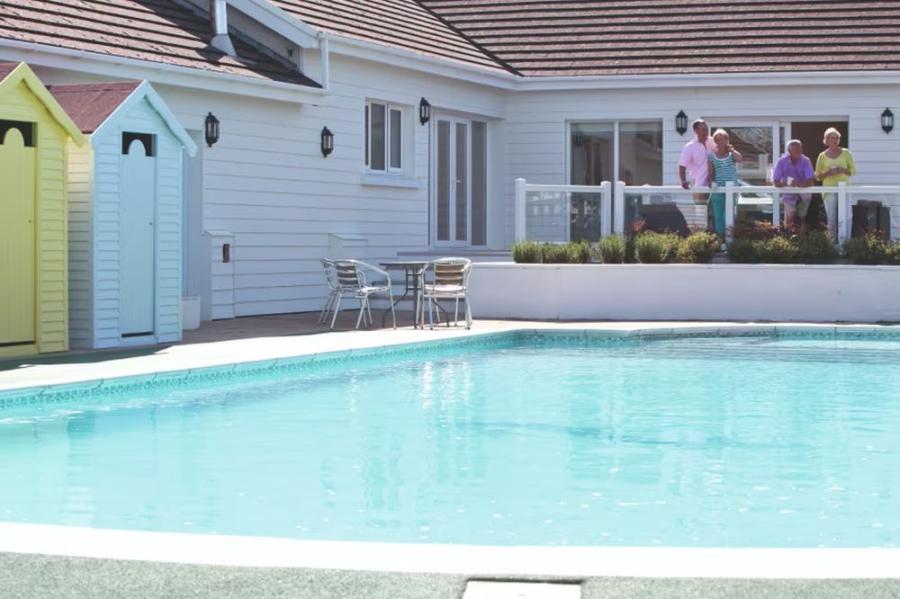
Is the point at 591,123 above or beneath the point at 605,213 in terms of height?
above

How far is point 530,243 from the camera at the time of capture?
60.3 feet

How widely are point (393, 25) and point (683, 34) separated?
4509 mm

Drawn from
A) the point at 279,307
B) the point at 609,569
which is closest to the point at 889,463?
the point at 609,569

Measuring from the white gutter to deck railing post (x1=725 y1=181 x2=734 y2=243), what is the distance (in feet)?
16.2

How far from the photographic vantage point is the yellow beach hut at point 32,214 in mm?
12359

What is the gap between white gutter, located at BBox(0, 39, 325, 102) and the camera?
46.6 feet

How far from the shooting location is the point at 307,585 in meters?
4.95

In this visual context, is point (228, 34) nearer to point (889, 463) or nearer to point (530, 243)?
point (530, 243)

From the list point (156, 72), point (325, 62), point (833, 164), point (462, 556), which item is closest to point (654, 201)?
point (833, 164)

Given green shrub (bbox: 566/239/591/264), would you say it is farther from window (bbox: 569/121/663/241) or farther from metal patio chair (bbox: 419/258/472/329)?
window (bbox: 569/121/663/241)

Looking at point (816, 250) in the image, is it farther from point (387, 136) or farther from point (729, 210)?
point (387, 136)

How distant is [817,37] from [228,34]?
8.71 m

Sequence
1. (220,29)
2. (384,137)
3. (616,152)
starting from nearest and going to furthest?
(220,29)
(384,137)
(616,152)

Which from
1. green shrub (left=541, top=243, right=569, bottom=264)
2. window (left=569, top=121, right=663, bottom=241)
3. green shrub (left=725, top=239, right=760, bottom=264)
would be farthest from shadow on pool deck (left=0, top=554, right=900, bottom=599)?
window (left=569, top=121, right=663, bottom=241)
